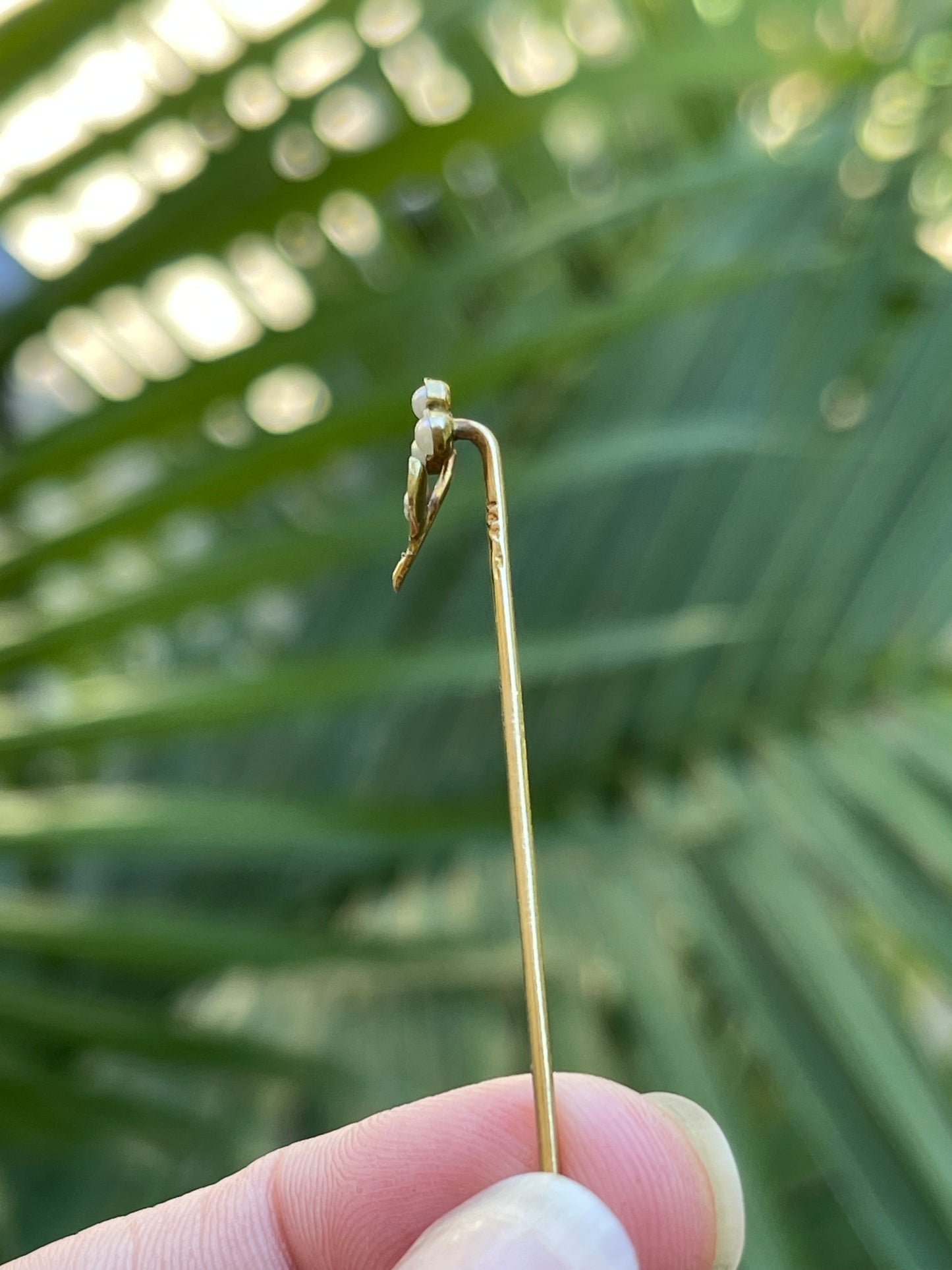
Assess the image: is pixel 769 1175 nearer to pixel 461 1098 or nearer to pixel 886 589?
pixel 461 1098

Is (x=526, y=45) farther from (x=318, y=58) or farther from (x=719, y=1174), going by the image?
(x=719, y=1174)

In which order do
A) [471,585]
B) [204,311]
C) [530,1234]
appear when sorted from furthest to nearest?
1. [204,311]
2. [471,585]
3. [530,1234]

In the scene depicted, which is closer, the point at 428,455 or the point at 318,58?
the point at 428,455

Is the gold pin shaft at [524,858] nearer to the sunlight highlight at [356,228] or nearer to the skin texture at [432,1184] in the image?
the skin texture at [432,1184]

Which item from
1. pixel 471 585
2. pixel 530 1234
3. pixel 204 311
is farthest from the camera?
pixel 204 311

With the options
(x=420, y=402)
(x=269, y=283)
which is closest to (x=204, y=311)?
(x=269, y=283)

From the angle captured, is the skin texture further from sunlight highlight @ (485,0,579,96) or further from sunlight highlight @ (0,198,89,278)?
sunlight highlight @ (485,0,579,96)

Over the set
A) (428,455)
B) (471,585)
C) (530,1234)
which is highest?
(471,585)

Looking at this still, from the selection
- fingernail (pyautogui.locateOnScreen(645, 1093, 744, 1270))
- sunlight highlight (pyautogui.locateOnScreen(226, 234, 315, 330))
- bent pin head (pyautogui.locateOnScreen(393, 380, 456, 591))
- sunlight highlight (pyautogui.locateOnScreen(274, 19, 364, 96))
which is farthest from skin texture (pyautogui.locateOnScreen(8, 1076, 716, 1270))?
sunlight highlight (pyautogui.locateOnScreen(226, 234, 315, 330))
